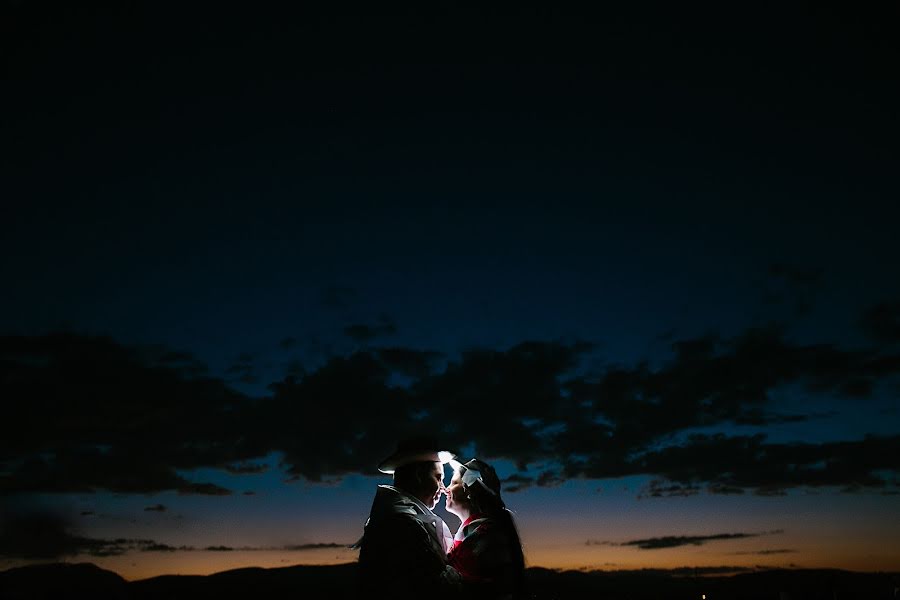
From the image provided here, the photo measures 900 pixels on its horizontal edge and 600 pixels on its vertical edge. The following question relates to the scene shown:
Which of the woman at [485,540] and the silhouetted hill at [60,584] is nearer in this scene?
the woman at [485,540]

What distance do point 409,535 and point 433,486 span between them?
0.88 m

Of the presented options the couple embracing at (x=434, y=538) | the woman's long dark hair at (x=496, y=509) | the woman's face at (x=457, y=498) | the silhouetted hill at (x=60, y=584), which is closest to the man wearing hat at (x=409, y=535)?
the couple embracing at (x=434, y=538)

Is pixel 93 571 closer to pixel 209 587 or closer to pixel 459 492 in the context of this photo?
pixel 209 587

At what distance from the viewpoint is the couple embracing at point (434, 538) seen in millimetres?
5789

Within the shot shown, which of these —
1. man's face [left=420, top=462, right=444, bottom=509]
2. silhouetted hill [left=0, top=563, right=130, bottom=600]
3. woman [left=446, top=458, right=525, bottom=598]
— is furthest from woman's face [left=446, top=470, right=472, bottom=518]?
silhouetted hill [left=0, top=563, right=130, bottom=600]

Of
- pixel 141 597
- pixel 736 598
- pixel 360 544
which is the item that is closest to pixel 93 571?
pixel 141 597

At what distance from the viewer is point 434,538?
6145mm

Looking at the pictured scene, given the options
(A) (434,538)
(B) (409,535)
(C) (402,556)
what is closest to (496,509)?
(A) (434,538)

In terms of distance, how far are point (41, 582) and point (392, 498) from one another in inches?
4921

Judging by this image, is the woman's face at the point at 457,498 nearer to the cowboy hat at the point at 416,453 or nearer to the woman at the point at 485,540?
the woman at the point at 485,540

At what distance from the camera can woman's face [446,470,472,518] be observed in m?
6.62

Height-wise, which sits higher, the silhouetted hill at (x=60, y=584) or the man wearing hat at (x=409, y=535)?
the man wearing hat at (x=409, y=535)

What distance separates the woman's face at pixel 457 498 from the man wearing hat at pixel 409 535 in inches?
6.0

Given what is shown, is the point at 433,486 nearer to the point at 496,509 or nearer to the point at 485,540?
the point at 496,509
